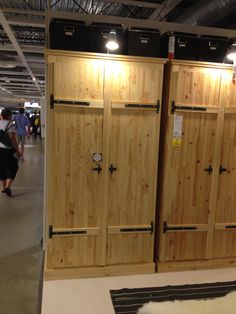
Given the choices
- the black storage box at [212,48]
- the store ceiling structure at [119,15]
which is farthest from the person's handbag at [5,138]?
the black storage box at [212,48]

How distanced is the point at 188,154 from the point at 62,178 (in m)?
1.26

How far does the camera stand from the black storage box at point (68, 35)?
259 cm

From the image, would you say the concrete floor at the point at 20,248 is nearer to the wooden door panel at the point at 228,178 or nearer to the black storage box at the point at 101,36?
the wooden door panel at the point at 228,178

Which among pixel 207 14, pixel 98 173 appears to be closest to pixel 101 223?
pixel 98 173

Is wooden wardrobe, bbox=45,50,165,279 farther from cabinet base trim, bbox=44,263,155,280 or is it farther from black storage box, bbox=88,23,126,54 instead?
black storage box, bbox=88,23,126,54

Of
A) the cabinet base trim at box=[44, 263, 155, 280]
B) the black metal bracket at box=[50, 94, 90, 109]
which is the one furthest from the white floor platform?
the black metal bracket at box=[50, 94, 90, 109]

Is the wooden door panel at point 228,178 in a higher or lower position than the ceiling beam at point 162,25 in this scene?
lower

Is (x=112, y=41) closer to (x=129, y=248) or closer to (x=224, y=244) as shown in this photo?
(x=129, y=248)

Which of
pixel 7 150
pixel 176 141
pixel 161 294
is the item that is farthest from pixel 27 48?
pixel 161 294

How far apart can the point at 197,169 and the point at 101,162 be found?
0.98 m

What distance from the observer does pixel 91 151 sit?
2781mm

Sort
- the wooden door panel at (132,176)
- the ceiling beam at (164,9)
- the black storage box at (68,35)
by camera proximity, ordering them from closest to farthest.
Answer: the black storage box at (68,35), the wooden door panel at (132,176), the ceiling beam at (164,9)

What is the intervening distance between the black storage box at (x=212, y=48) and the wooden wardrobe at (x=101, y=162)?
49 centimetres

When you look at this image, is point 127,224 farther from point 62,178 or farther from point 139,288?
point 62,178
